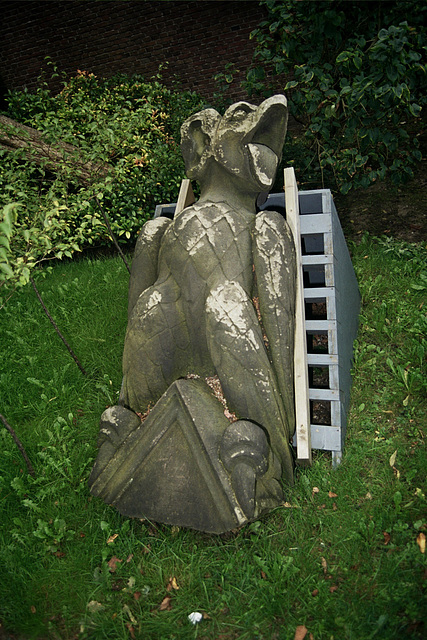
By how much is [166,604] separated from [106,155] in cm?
310

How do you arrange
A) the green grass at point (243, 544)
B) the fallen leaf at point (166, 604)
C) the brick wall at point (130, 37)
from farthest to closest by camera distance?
the brick wall at point (130, 37)
the fallen leaf at point (166, 604)
the green grass at point (243, 544)

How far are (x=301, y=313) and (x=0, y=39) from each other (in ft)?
27.0

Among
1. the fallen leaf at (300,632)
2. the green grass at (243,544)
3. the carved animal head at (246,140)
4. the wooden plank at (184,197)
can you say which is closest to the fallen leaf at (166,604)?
the green grass at (243,544)

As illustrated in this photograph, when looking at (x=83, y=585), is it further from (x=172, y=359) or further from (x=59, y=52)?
(x=59, y=52)

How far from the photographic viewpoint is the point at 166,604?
2.07 m

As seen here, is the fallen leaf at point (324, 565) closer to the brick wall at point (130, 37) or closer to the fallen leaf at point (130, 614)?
the fallen leaf at point (130, 614)

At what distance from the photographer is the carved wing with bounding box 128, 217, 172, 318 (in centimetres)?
263

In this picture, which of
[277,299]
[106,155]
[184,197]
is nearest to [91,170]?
[106,155]

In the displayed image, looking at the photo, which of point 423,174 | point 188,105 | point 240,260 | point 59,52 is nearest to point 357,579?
point 240,260

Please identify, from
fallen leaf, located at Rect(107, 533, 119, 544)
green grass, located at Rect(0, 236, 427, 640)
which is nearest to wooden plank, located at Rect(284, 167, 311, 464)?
green grass, located at Rect(0, 236, 427, 640)

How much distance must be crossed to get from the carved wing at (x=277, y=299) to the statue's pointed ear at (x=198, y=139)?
1.78 ft

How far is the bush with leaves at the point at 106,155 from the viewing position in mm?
3734

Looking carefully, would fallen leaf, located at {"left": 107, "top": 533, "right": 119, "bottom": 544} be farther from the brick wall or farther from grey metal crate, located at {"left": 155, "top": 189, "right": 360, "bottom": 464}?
the brick wall

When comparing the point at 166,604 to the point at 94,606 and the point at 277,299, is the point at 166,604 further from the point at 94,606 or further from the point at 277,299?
the point at 277,299
